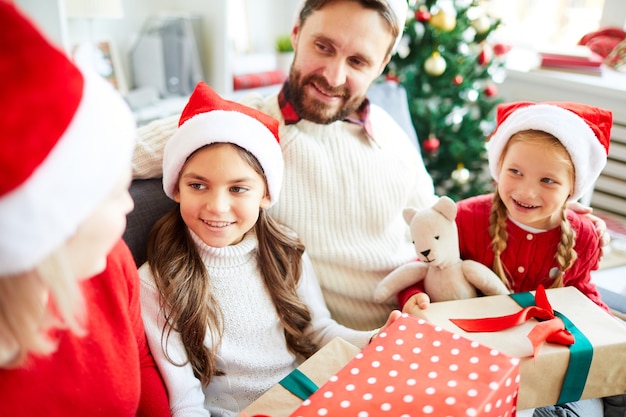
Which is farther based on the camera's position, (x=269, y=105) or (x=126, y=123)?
(x=269, y=105)

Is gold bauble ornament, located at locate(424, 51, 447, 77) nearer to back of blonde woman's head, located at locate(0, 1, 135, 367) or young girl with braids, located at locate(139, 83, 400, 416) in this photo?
young girl with braids, located at locate(139, 83, 400, 416)

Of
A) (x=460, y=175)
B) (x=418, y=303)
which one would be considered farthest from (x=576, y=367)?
(x=460, y=175)

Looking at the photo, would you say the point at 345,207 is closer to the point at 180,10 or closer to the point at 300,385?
the point at 300,385

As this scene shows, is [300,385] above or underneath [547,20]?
underneath

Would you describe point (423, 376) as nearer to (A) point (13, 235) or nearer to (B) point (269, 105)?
(A) point (13, 235)

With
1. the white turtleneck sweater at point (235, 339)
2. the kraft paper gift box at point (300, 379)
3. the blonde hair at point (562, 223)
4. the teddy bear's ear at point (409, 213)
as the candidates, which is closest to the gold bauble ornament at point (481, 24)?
the blonde hair at point (562, 223)

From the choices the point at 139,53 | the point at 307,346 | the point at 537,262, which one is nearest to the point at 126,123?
the point at 307,346

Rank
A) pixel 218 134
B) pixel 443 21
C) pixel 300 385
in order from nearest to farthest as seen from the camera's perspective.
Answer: pixel 300 385, pixel 218 134, pixel 443 21

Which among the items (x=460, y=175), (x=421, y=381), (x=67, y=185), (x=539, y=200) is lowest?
(x=460, y=175)

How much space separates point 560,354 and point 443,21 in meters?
1.59

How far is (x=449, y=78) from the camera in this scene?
2354 millimetres

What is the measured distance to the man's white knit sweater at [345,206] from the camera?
4.77 ft

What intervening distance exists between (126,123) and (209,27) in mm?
2685

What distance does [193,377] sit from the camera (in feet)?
3.70
